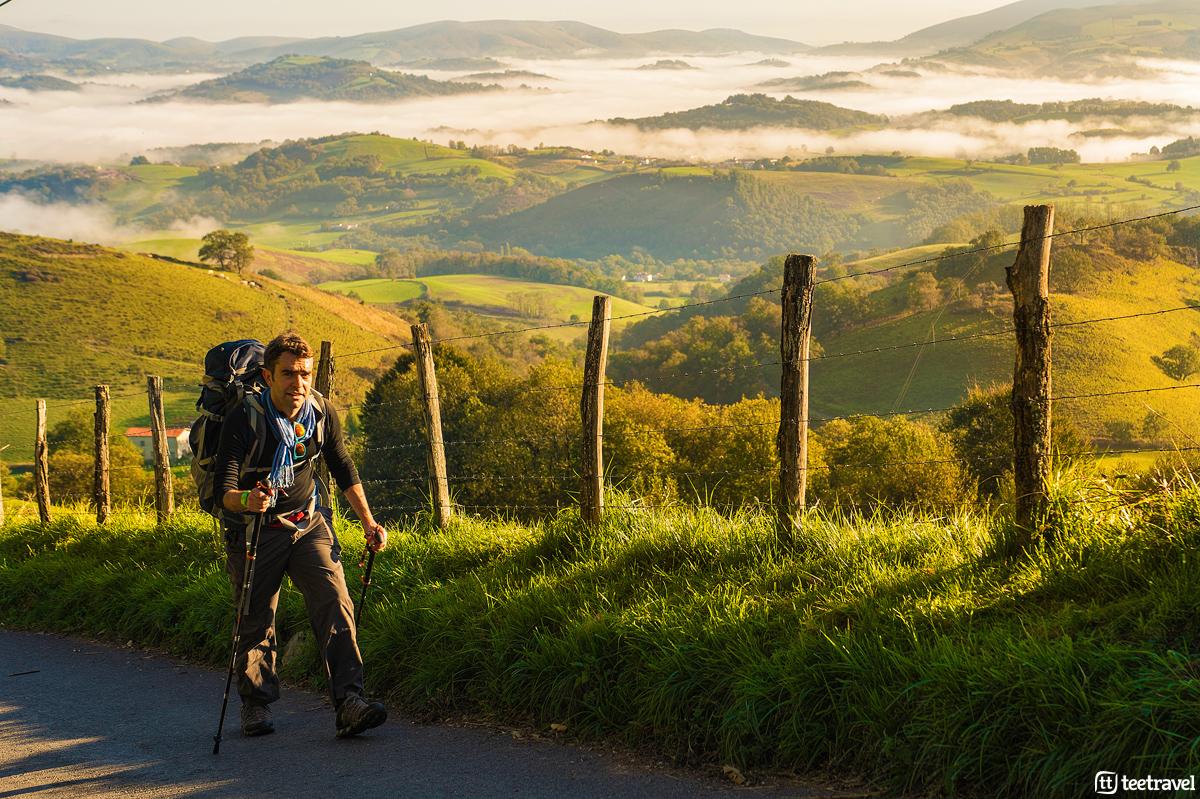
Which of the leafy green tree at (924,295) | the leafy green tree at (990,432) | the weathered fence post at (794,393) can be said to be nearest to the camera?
the weathered fence post at (794,393)

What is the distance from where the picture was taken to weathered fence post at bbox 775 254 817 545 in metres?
7.62

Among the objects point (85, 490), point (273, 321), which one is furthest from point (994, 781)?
point (273, 321)

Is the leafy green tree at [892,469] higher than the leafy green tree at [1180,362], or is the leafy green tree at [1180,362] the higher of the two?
the leafy green tree at [892,469]

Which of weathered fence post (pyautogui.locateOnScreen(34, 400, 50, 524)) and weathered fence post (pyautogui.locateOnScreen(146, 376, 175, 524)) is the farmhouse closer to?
weathered fence post (pyautogui.locateOnScreen(34, 400, 50, 524))

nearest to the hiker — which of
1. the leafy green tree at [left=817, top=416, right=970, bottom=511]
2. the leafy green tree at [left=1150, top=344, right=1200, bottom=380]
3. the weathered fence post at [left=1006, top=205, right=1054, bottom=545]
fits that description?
the weathered fence post at [left=1006, top=205, right=1054, bottom=545]

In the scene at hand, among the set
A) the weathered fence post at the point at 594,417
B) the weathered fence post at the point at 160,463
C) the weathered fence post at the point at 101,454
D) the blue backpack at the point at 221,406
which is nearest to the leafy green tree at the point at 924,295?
the weathered fence post at the point at 101,454

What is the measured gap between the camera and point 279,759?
253 inches

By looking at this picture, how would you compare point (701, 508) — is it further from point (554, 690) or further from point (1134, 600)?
point (1134, 600)

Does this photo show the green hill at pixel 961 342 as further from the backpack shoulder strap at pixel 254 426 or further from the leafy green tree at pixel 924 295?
the backpack shoulder strap at pixel 254 426

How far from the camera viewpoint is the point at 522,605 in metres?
7.39

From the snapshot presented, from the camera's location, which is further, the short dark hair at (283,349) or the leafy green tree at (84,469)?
the leafy green tree at (84,469)

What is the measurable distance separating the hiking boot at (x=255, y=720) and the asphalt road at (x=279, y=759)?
72 millimetres

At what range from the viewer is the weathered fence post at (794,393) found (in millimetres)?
7617

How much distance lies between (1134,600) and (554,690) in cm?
295
